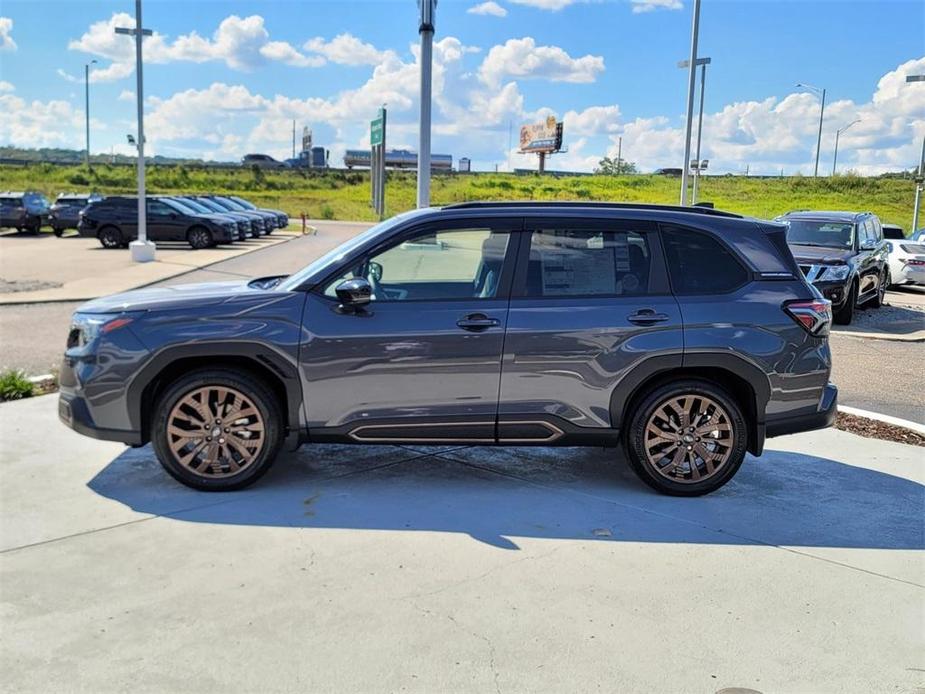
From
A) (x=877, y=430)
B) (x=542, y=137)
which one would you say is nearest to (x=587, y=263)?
A: (x=877, y=430)

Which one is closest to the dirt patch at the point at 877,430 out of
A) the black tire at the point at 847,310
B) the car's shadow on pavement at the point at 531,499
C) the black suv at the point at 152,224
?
the car's shadow on pavement at the point at 531,499

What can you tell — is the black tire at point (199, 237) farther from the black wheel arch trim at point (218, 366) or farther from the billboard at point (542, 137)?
the billboard at point (542, 137)

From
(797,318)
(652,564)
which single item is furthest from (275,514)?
(797,318)

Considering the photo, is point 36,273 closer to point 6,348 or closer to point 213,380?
point 6,348

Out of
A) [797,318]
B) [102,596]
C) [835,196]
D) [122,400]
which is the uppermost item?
[835,196]

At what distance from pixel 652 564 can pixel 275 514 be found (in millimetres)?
2145

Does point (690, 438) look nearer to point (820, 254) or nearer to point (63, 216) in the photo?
point (820, 254)

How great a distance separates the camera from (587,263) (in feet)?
17.3

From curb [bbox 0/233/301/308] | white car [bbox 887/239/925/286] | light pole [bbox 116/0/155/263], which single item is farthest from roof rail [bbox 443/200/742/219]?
light pole [bbox 116/0/155/263]

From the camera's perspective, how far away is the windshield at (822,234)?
14484 millimetres

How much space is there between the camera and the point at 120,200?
1041 inches

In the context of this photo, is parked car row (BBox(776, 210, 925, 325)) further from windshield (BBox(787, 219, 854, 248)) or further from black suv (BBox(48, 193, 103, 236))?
black suv (BBox(48, 193, 103, 236))

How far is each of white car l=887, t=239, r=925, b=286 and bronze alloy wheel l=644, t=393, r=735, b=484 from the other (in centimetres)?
1680

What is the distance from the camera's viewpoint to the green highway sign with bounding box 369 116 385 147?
138ft
